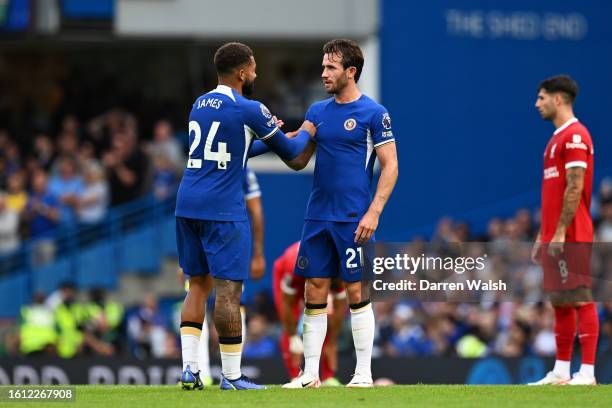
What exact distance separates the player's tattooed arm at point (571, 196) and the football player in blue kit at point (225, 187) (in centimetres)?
217

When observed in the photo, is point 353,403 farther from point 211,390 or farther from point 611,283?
point 611,283

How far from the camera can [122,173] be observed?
19.9 m

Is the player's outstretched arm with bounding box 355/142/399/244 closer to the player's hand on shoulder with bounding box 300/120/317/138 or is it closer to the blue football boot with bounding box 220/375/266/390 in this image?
the player's hand on shoulder with bounding box 300/120/317/138

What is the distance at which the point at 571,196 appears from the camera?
10055 mm

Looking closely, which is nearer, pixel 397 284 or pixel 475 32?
pixel 397 284

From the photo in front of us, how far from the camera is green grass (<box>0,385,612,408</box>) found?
330 inches

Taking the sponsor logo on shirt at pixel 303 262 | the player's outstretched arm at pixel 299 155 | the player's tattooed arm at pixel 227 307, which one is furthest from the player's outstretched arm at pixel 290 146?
the player's tattooed arm at pixel 227 307

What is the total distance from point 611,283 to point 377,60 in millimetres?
10526

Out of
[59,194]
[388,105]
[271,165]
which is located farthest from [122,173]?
[388,105]

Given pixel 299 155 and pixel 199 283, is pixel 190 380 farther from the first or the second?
pixel 299 155

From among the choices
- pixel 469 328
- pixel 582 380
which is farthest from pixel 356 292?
pixel 469 328

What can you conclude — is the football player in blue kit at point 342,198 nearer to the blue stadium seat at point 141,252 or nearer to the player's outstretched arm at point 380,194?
the player's outstretched arm at point 380,194

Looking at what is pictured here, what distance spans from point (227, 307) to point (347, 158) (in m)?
1.36

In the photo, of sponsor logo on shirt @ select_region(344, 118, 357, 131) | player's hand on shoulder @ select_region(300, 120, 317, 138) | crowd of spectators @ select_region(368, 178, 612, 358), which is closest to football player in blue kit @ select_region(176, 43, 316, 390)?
player's hand on shoulder @ select_region(300, 120, 317, 138)
